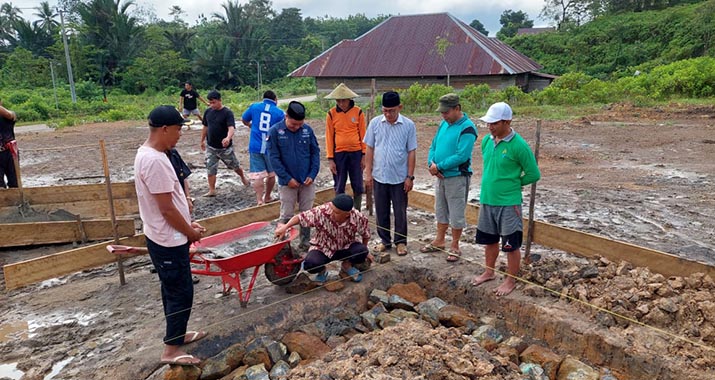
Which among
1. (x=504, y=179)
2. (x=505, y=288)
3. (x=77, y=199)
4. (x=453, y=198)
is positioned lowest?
(x=505, y=288)

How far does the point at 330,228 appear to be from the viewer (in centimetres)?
428

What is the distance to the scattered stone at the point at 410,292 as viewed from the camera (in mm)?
4645

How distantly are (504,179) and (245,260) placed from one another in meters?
2.25

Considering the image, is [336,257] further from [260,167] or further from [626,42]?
[626,42]

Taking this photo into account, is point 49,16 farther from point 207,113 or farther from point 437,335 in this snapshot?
point 437,335

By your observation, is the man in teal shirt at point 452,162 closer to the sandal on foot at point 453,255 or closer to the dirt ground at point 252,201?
the sandal on foot at point 453,255

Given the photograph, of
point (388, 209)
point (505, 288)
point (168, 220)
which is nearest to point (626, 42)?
point (388, 209)

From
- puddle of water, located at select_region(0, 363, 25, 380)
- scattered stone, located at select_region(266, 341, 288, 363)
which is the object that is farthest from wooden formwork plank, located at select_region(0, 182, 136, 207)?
scattered stone, located at select_region(266, 341, 288, 363)

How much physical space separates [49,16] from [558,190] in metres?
49.1

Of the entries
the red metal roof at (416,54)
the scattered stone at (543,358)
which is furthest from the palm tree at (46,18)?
the scattered stone at (543,358)

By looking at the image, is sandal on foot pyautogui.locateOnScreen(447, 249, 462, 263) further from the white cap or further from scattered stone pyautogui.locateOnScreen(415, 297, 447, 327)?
the white cap

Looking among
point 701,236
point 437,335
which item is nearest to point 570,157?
point 701,236

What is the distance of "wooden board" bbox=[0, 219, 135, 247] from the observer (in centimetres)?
562

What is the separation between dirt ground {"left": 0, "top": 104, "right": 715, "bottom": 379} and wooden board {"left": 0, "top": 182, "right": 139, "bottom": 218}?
0.60m
